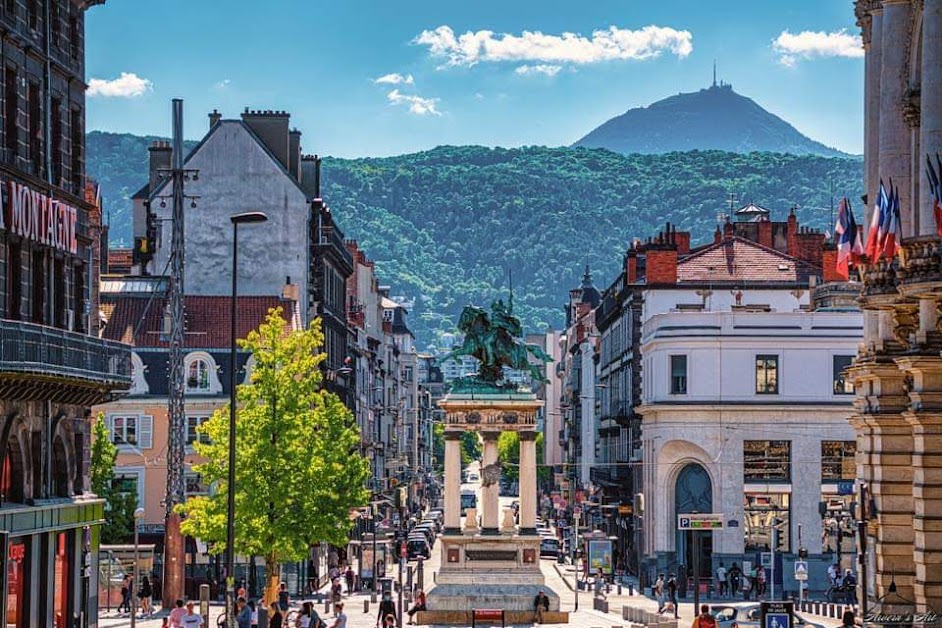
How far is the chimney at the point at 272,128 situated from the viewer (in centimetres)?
10644

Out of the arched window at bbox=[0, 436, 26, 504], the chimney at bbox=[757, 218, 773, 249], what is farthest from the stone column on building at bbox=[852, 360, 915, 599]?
the chimney at bbox=[757, 218, 773, 249]

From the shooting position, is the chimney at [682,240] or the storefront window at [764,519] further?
the chimney at [682,240]

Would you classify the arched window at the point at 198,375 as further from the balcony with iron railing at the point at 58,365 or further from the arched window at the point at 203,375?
the balcony with iron railing at the point at 58,365

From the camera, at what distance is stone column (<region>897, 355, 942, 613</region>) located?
150ft

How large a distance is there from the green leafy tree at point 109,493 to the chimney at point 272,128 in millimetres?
22201

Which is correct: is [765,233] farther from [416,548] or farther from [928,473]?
[928,473]

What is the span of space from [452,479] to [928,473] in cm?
3100

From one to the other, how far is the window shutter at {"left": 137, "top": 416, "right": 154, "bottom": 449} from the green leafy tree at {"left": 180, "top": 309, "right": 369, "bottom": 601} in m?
14.3

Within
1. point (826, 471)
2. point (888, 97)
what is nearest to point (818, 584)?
point (826, 471)

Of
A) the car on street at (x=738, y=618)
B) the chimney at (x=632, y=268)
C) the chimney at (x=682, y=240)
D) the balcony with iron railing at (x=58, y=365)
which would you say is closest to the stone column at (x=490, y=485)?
the car on street at (x=738, y=618)

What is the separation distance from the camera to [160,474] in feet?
300

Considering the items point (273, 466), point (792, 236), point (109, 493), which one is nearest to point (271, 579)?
point (273, 466)

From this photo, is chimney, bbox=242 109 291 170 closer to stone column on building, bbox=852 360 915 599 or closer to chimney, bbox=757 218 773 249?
chimney, bbox=757 218 773 249

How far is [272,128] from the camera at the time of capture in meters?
107
